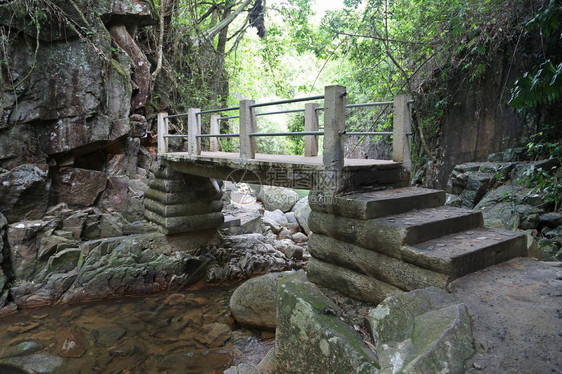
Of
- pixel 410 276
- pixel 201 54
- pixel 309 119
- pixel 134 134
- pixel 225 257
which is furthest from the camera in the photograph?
pixel 201 54

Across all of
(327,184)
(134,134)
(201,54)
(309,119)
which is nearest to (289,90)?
(201,54)

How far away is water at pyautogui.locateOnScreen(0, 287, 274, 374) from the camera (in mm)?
4836

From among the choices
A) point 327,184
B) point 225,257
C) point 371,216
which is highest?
point 327,184

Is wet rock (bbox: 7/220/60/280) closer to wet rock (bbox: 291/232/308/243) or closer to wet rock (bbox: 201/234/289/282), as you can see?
wet rock (bbox: 201/234/289/282)

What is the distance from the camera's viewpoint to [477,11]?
22.3ft

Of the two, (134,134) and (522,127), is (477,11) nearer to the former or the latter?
(522,127)

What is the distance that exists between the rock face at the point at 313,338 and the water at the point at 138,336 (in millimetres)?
1757

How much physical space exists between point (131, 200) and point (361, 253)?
6745 millimetres

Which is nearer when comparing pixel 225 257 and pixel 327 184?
pixel 327 184

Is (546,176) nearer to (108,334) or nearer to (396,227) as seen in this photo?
(396,227)

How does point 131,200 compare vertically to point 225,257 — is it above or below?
above

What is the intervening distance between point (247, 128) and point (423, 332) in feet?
11.7

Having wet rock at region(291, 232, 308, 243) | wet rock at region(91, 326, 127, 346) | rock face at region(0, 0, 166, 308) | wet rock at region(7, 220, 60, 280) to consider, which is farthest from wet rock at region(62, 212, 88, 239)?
wet rock at region(291, 232, 308, 243)

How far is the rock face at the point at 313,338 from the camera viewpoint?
255 cm
